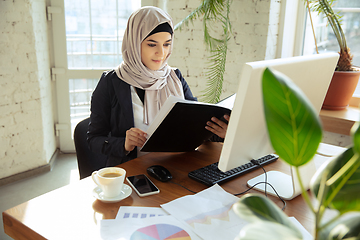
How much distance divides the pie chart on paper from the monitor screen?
7.7 inches

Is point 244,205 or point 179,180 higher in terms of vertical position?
point 244,205

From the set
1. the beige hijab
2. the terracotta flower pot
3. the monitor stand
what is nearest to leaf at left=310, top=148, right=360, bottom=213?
the monitor stand

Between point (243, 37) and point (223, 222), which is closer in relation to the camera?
point (223, 222)

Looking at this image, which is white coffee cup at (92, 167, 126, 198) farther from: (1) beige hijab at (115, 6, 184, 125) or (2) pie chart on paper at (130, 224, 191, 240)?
(1) beige hijab at (115, 6, 184, 125)

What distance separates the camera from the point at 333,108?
213cm

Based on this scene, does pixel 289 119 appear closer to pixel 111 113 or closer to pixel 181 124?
pixel 181 124

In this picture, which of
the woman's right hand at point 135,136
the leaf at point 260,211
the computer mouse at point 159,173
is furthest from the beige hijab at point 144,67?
the leaf at point 260,211

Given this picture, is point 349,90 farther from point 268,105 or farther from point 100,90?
point 268,105

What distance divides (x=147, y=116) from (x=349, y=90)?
1.36m

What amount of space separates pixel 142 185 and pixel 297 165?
29.0 inches

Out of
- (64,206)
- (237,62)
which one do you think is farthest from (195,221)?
(237,62)

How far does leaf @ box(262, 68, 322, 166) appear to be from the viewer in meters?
0.32

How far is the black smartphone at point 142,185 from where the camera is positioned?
0.98 m

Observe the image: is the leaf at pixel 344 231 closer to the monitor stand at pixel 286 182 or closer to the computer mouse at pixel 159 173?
the monitor stand at pixel 286 182
